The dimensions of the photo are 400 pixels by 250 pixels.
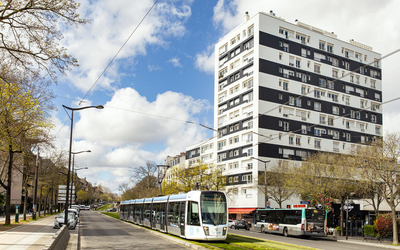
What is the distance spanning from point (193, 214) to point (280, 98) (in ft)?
152

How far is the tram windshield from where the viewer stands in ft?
70.2

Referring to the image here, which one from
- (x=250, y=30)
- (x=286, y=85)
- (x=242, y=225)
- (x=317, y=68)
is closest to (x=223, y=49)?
(x=250, y=30)

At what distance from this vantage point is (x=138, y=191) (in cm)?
9450

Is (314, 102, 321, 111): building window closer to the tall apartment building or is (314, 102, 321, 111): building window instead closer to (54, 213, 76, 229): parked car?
the tall apartment building

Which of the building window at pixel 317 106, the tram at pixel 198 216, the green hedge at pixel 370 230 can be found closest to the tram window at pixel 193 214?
the tram at pixel 198 216

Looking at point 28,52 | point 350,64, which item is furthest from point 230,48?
point 28,52

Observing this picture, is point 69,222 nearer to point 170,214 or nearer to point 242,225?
point 170,214

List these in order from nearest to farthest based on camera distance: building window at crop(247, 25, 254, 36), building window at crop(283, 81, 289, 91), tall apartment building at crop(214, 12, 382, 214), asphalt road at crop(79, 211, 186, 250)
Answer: asphalt road at crop(79, 211, 186, 250)
tall apartment building at crop(214, 12, 382, 214)
building window at crop(283, 81, 289, 91)
building window at crop(247, 25, 254, 36)

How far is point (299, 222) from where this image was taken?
3219 centimetres

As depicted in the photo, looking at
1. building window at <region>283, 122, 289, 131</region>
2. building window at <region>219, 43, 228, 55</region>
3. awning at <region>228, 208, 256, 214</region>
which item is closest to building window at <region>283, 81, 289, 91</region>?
building window at <region>283, 122, 289, 131</region>

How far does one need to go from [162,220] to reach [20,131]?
12.1m

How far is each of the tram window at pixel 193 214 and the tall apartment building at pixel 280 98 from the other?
3714 cm

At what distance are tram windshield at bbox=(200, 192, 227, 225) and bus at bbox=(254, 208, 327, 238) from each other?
12.5 metres

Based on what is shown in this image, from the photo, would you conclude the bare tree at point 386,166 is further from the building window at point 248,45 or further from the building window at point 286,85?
the building window at point 248,45
